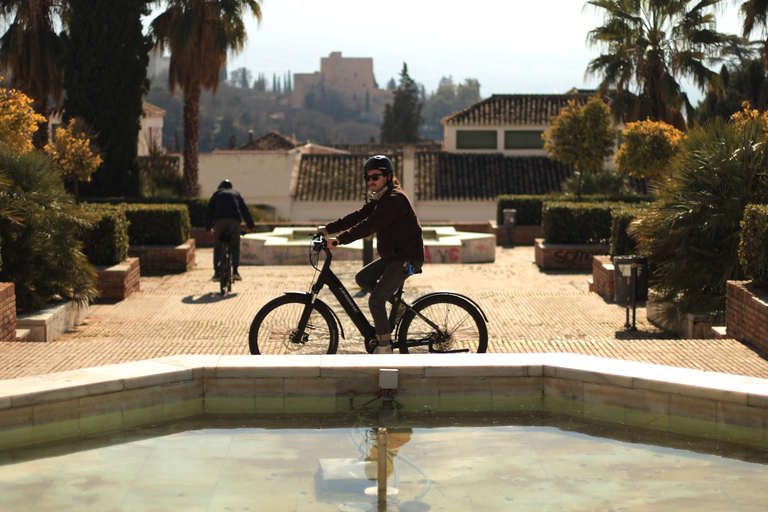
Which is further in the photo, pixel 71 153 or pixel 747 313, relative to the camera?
pixel 71 153

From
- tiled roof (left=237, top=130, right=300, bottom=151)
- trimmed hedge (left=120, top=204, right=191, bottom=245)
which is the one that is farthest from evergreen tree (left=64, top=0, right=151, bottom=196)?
tiled roof (left=237, top=130, right=300, bottom=151)

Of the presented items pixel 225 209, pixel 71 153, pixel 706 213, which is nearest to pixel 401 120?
pixel 71 153

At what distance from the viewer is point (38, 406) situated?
5.43 m

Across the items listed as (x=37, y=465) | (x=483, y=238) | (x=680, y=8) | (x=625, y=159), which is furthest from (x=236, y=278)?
(x=680, y=8)

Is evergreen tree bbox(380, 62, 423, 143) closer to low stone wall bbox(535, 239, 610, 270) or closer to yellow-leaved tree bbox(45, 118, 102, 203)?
yellow-leaved tree bbox(45, 118, 102, 203)

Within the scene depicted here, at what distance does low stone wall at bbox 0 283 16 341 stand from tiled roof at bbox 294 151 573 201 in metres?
32.3

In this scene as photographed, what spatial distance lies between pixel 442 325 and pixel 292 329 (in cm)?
124

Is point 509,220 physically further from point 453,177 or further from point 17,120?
point 453,177

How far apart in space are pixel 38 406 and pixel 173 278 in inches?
425

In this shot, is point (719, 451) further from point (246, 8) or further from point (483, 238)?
point (246, 8)

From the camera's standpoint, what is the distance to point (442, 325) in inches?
289

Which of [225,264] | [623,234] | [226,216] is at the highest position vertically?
[226,216]

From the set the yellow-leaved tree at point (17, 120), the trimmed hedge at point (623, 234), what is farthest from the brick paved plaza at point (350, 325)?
the yellow-leaved tree at point (17, 120)

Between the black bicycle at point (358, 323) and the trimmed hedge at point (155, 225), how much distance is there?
36.3 ft
